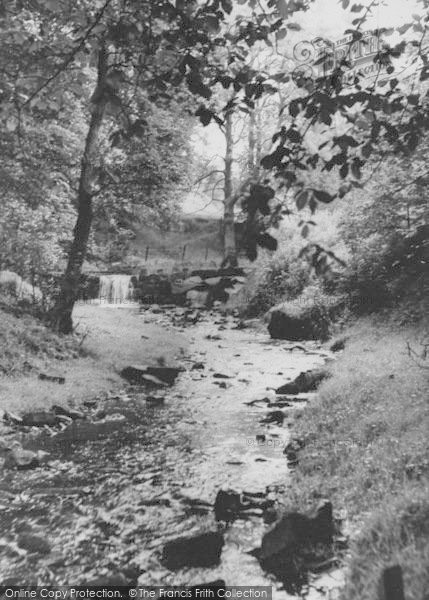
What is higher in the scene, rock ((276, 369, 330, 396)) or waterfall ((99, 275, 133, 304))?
waterfall ((99, 275, 133, 304))

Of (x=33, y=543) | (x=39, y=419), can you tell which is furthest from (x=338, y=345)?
(x=33, y=543)

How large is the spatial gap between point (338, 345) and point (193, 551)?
12.7 m

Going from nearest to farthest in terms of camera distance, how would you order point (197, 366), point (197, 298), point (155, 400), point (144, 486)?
point (144, 486), point (155, 400), point (197, 366), point (197, 298)

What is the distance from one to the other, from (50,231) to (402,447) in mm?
14157

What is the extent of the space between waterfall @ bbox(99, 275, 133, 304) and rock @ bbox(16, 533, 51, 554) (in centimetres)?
2845

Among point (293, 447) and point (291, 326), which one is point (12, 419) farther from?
point (291, 326)

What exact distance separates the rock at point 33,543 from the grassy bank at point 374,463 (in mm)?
2902

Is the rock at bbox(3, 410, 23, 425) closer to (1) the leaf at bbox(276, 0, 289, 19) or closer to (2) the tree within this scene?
(2) the tree

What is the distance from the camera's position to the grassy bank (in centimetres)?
426

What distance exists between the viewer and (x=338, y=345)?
1702 cm

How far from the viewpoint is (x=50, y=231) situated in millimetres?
17250

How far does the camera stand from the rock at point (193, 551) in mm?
5043

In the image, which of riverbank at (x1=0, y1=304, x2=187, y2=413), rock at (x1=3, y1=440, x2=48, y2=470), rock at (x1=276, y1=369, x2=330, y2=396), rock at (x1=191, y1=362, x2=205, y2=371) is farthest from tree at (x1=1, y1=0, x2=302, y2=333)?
rock at (x1=191, y1=362, x2=205, y2=371)

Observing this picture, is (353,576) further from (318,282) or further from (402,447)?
(318,282)
